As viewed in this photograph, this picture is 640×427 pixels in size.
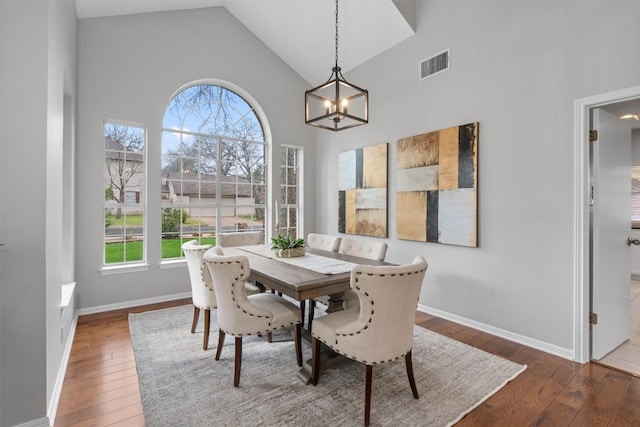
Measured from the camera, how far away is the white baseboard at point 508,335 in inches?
103

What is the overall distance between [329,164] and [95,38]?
11.6 ft

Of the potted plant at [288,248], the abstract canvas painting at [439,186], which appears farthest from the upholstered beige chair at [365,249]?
the abstract canvas painting at [439,186]

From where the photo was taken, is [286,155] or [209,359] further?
[286,155]

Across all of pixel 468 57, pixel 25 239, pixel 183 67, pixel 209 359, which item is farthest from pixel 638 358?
pixel 183 67

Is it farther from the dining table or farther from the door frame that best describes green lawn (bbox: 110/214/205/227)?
the door frame

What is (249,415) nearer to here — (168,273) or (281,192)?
(168,273)

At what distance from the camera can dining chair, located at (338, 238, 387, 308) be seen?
9.03 feet

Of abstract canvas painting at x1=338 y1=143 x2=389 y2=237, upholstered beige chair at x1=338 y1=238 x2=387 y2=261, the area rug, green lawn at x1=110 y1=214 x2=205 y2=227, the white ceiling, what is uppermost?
the white ceiling

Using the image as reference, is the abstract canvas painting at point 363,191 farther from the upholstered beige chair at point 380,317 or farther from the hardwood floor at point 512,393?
the upholstered beige chair at point 380,317

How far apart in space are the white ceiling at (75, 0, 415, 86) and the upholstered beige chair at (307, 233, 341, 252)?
2.70 m

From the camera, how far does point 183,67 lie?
14.1 feet

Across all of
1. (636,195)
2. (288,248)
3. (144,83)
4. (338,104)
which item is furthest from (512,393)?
(636,195)

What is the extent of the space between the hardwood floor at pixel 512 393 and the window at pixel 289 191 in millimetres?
3076

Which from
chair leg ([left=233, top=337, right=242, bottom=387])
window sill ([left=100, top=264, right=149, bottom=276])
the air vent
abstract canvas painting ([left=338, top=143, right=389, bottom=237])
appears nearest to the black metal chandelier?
abstract canvas painting ([left=338, top=143, right=389, bottom=237])
